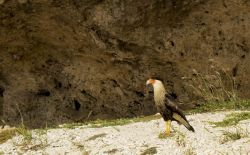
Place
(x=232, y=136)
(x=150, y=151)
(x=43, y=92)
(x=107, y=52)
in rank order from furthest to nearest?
(x=43, y=92)
(x=107, y=52)
(x=150, y=151)
(x=232, y=136)

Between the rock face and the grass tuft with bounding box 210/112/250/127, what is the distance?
13.8 ft

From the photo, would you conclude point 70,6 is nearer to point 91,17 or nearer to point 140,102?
point 91,17

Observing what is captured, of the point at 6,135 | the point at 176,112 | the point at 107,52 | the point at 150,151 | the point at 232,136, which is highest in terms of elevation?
the point at 107,52

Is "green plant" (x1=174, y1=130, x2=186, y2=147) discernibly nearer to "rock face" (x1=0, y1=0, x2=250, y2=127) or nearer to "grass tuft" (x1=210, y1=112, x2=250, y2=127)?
"grass tuft" (x1=210, y1=112, x2=250, y2=127)

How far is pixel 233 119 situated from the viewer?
1195 centimetres

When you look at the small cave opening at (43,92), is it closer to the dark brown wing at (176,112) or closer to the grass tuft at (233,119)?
the grass tuft at (233,119)

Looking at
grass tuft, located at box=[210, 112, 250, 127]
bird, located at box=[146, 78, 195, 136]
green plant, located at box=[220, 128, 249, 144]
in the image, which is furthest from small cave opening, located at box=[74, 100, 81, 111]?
green plant, located at box=[220, 128, 249, 144]

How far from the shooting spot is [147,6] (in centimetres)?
1598

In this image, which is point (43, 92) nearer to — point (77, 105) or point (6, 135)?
point (77, 105)

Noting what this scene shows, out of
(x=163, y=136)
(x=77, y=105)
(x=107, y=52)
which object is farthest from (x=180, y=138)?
(x=77, y=105)

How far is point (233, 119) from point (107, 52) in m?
5.84

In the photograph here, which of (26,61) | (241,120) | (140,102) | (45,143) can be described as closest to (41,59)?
(26,61)

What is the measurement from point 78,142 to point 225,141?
9.66 feet

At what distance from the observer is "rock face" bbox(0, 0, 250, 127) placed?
53.0 ft
